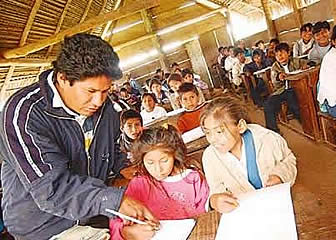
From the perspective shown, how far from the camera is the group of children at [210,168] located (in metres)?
1.37

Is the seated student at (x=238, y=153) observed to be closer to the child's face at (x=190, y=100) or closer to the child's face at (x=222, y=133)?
the child's face at (x=222, y=133)

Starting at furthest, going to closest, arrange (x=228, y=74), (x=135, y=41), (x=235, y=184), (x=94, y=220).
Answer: (x=135, y=41)
(x=228, y=74)
(x=94, y=220)
(x=235, y=184)

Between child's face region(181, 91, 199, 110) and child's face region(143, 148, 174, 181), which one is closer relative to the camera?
child's face region(143, 148, 174, 181)

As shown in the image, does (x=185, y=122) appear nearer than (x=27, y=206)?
No

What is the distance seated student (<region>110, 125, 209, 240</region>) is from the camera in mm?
1712

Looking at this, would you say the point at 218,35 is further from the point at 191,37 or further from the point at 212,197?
the point at 212,197

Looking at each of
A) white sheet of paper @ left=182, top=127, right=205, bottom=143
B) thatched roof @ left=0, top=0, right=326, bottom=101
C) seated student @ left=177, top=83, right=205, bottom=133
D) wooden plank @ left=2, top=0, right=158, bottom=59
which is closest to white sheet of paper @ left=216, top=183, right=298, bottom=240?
thatched roof @ left=0, top=0, right=326, bottom=101

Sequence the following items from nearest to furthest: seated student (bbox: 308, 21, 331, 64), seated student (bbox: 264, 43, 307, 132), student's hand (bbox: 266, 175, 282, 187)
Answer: student's hand (bbox: 266, 175, 282, 187)
seated student (bbox: 308, 21, 331, 64)
seated student (bbox: 264, 43, 307, 132)

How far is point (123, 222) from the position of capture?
4.33ft

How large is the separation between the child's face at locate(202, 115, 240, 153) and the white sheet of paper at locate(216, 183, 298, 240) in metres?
0.30

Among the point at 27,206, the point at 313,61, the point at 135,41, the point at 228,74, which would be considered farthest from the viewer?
the point at 135,41

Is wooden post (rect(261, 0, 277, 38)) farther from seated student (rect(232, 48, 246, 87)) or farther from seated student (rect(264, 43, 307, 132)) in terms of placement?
seated student (rect(264, 43, 307, 132))

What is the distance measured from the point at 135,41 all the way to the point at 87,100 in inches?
418

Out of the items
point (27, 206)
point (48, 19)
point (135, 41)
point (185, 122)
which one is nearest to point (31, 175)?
point (27, 206)
